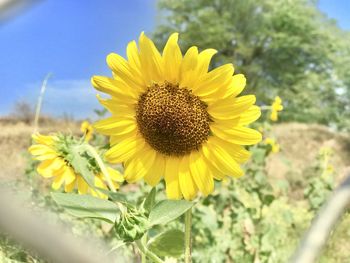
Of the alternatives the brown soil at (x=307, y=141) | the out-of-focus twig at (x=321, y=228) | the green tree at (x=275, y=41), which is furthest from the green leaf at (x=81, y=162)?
the green tree at (x=275, y=41)

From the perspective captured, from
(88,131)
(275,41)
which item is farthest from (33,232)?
(275,41)

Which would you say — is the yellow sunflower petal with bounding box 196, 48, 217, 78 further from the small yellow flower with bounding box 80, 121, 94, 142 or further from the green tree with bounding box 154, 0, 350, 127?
the green tree with bounding box 154, 0, 350, 127

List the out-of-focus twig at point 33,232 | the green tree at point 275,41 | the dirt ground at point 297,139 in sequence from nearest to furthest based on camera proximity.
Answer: the out-of-focus twig at point 33,232 → the dirt ground at point 297,139 → the green tree at point 275,41

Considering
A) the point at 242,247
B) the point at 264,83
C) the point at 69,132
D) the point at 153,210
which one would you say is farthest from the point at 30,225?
the point at 264,83

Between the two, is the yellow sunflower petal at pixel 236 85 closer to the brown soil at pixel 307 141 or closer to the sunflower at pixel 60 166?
the sunflower at pixel 60 166

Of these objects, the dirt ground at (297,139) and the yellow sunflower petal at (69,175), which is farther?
the dirt ground at (297,139)

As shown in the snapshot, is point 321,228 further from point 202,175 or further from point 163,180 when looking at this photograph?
point 163,180

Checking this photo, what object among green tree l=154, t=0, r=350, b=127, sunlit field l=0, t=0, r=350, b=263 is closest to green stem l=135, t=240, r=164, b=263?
sunlit field l=0, t=0, r=350, b=263
